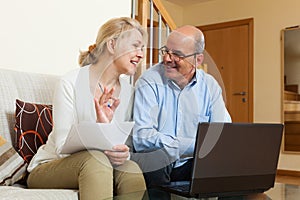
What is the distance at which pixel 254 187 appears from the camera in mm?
1282

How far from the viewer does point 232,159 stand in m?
1.20

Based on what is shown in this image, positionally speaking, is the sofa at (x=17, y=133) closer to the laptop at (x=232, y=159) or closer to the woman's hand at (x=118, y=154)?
the woman's hand at (x=118, y=154)

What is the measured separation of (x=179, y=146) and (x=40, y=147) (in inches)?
24.3

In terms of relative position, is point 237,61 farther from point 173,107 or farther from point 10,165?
point 10,165

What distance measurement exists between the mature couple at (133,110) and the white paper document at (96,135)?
2 centimetres

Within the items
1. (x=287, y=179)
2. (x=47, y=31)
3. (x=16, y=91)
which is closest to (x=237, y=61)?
(x=287, y=179)

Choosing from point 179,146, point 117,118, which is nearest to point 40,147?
point 117,118

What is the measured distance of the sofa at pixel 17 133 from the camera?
1324mm

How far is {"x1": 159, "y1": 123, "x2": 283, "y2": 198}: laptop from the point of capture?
1.15 meters

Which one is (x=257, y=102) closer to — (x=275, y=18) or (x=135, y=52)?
(x=275, y=18)

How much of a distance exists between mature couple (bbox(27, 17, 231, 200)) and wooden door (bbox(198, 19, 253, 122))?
386 centimetres

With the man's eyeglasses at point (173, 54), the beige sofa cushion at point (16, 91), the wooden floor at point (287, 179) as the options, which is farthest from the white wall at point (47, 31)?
the wooden floor at point (287, 179)

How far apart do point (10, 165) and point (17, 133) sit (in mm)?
178

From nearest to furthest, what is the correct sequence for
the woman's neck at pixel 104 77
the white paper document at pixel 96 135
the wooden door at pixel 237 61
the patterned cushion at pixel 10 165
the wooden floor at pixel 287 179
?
the white paper document at pixel 96 135 < the woman's neck at pixel 104 77 < the patterned cushion at pixel 10 165 < the wooden floor at pixel 287 179 < the wooden door at pixel 237 61
